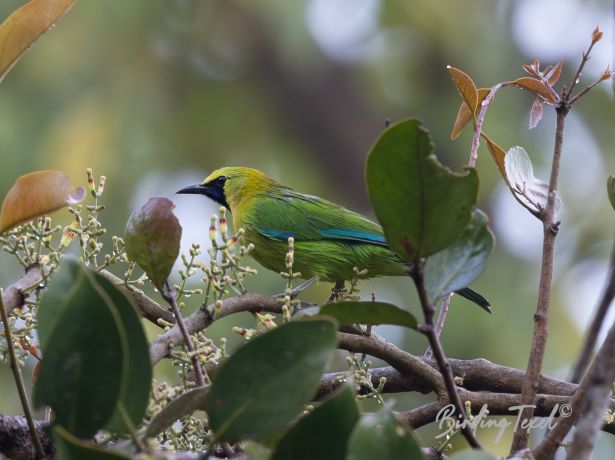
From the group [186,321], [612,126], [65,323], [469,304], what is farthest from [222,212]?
[612,126]

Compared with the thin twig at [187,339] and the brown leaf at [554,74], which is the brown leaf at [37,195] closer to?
the thin twig at [187,339]

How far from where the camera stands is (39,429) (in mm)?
1692

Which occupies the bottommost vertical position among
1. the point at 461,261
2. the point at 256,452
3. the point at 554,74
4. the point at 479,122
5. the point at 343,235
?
the point at 256,452

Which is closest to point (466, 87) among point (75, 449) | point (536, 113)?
point (536, 113)

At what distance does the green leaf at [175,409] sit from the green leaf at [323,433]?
0.59ft

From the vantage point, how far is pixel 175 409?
51.4 inches

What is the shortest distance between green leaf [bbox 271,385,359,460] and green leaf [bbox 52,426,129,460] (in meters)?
0.22

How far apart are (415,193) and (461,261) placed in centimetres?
21

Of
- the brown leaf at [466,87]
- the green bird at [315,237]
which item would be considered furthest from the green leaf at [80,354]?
the green bird at [315,237]

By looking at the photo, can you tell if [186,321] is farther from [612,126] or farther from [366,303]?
[612,126]

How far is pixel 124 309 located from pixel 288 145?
12.7 meters

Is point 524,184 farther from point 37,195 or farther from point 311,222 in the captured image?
point 311,222

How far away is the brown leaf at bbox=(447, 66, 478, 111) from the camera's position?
6.67 feet

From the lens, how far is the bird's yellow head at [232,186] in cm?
521
